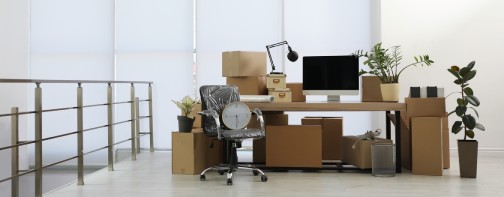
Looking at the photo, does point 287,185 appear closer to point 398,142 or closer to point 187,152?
point 187,152

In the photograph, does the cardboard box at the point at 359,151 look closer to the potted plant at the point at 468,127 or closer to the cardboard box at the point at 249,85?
the potted plant at the point at 468,127

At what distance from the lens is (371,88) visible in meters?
4.70

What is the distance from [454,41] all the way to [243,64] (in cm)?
252

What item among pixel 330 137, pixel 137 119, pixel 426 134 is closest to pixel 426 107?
pixel 426 134

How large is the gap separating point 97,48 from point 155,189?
10.3ft

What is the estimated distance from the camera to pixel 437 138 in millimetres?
4203

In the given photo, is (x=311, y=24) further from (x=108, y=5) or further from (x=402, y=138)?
(x=108, y=5)

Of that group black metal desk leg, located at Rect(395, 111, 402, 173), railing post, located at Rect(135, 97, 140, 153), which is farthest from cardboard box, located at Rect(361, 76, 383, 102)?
railing post, located at Rect(135, 97, 140, 153)

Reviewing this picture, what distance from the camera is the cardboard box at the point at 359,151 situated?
171 inches

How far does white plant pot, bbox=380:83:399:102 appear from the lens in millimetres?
4445

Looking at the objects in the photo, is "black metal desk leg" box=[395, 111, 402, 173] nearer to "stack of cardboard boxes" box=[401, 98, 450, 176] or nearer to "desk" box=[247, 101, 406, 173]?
"desk" box=[247, 101, 406, 173]

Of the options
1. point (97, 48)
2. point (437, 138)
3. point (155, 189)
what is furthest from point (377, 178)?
point (97, 48)

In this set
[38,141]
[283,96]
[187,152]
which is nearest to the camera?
[38,141]

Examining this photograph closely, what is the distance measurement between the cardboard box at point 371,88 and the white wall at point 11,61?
3675mm
